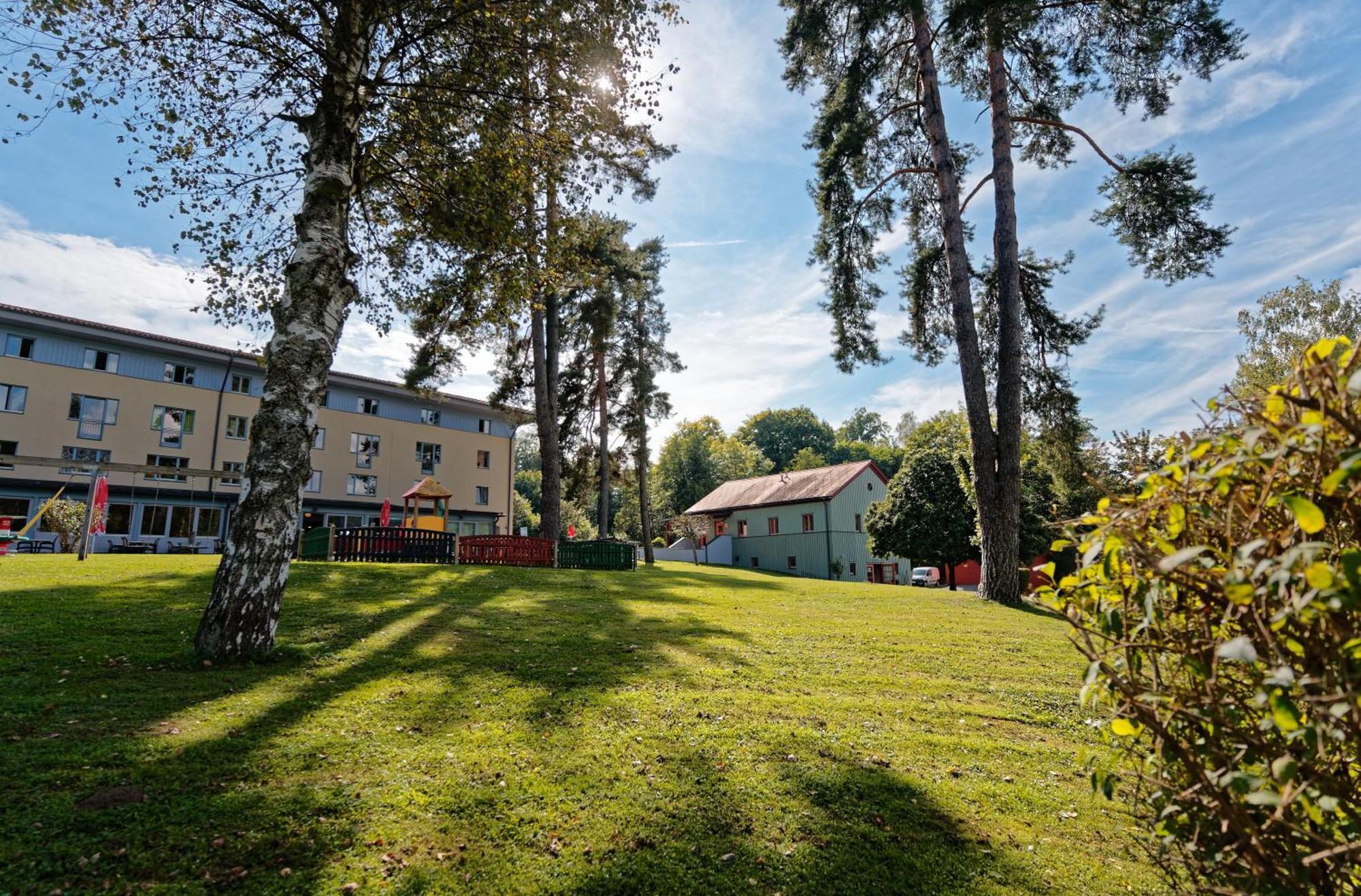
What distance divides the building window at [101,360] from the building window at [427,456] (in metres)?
16.9

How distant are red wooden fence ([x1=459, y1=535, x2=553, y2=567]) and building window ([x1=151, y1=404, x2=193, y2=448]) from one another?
26919mm

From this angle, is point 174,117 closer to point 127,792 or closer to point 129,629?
point 129,629

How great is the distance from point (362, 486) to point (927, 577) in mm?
38489

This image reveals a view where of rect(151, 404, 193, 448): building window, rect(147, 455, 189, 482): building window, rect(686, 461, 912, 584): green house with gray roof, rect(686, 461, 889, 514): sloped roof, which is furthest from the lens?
rect(686, 461, 889, 514): sloped roof

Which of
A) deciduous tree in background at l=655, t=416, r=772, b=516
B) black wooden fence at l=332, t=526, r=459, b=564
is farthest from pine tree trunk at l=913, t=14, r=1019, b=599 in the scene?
deciduous tree in background at l=655, t=416, r=772, b=516

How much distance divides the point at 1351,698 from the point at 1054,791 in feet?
11.5

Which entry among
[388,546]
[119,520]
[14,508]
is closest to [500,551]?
[388,546]

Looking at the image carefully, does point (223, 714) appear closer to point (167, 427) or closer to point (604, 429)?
point (604, 429)

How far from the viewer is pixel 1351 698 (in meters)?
1.30

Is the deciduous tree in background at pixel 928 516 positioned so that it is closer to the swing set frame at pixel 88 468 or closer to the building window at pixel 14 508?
the swing set frame at pixel 88 468

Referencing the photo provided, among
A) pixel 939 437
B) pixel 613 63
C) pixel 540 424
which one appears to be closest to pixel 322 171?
pixel 613 63

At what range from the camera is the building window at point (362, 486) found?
4062cm

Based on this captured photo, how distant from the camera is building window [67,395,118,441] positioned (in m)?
31.6

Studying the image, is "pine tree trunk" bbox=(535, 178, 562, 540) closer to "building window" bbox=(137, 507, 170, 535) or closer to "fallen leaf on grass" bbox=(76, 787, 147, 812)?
"fallen leaf on grass" bbox=(76, 787, 147, 812)
